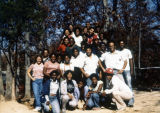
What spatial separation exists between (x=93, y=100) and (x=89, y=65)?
3.31ft

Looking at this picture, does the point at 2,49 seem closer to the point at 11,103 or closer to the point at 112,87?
the point at 11,103

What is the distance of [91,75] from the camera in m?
6.13

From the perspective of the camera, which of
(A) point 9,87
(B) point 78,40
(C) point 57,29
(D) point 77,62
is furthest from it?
(C) point 57,29

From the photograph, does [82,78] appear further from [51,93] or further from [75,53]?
[51,93]

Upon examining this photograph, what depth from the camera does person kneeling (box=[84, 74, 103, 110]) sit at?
6.04m

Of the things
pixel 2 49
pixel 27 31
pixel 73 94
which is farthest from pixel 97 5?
pixel 73 94

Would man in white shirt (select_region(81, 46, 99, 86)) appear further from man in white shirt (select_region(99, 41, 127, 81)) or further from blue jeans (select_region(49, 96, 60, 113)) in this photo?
blue jeans (select_region(49, 96, 60, 113))

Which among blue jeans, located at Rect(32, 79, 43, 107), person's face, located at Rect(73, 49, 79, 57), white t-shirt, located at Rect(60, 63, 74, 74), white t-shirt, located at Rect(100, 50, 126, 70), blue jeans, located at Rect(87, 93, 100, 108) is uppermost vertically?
person's face, located at Rect(73, 49, 79, 57)

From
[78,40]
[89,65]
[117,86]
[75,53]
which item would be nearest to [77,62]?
[75,53]

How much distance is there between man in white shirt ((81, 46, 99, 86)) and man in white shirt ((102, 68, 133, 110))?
1.86 feet

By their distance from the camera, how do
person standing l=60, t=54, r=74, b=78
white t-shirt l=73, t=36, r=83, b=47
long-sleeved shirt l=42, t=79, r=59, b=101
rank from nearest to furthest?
long-sleeved shirt l=42, t=79, r=59, b=101
person standing l=60, t=54, r=74, b=78
white t-shirt l=73, t=36, r=83, b=47

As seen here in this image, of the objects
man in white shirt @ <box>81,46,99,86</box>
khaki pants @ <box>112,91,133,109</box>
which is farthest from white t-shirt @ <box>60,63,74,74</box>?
khaki pants @ <box>112,91,133,109</box>

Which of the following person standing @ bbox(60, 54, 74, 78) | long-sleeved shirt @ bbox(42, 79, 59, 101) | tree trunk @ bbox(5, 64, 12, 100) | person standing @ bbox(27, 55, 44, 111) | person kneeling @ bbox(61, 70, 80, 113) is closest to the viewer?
long-sleeved shirt @ bbox(42, 79, 59, 101)

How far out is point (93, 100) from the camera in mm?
6102
